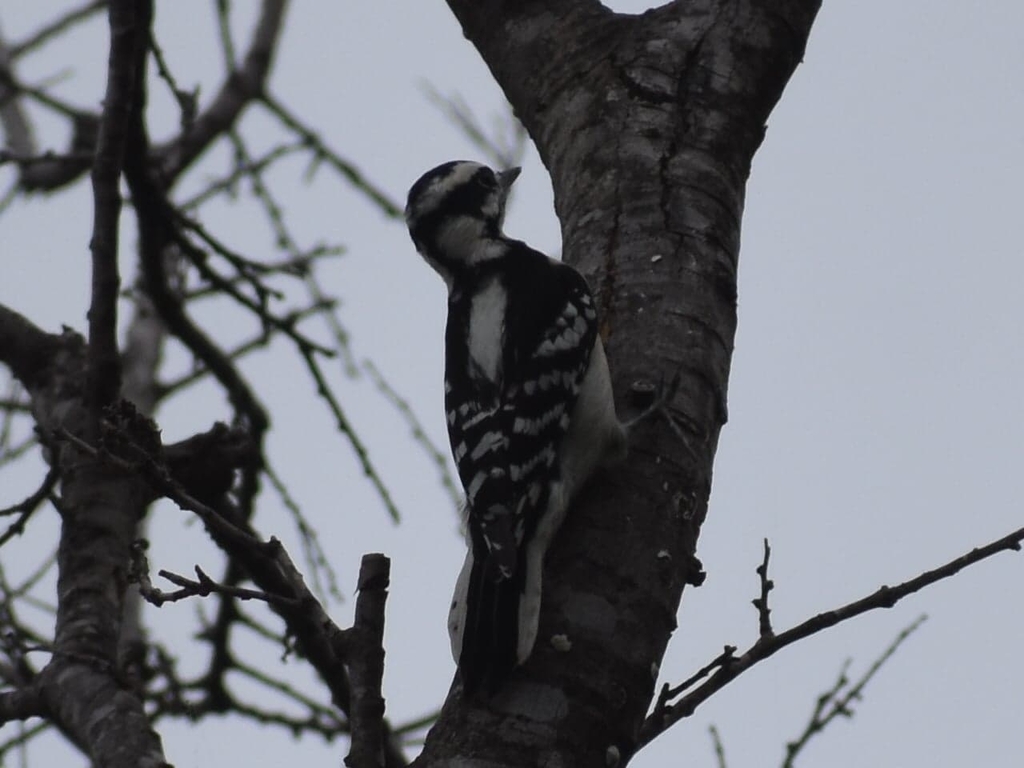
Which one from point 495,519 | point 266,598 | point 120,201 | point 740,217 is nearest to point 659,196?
point 740,217

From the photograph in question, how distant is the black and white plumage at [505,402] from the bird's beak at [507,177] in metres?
0.20

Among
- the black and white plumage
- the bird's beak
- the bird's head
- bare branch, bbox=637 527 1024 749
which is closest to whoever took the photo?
bare branch, bbox=637 527 1024 749

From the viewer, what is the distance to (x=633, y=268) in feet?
11.1

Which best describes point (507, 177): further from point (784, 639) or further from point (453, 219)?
point (784, 639)

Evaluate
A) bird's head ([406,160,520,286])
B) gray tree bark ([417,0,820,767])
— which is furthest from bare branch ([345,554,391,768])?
bird's head ([406,160,520,286])

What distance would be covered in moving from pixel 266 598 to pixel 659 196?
1598mm

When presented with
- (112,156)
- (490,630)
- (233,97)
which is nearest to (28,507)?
(112,156)

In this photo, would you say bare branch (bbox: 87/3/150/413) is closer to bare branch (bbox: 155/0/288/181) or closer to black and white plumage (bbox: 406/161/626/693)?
black and white plumage (bbox: 406/161/626/693)

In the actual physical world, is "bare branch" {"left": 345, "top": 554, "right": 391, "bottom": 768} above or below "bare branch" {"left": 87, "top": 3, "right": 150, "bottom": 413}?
below

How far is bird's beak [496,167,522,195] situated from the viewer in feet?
15.1

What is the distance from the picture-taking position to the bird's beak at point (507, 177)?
461 cm

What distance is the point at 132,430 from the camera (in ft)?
8.98

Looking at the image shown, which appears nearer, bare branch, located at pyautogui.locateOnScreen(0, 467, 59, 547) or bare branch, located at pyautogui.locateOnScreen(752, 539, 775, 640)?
bare branch, located at pyautogui.locateOnScreen(752, 539, 775, 640)

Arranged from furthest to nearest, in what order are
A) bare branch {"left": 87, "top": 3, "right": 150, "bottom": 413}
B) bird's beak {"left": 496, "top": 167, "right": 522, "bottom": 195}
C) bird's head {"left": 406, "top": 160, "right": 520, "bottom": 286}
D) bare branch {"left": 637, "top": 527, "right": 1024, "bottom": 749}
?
bird's beak {"left": 496, "top": 167, "right": 522, "bottom": 195}
bird's head {"left": 406, "top": 160, "right": 520, "bottom": 286}
bare branch {"left": 87, "top": 3, "right": 150, "bottom": 413}
bare branch {"left": 637, "top": 527, "right": 1024, "bottom": 749}
